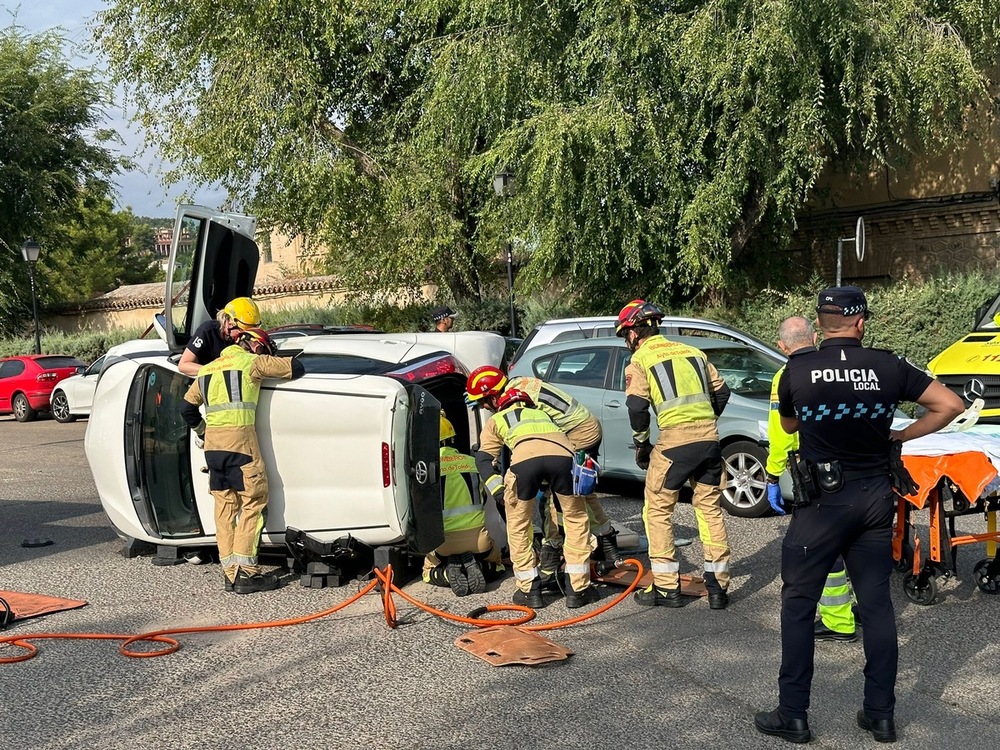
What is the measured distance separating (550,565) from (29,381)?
20.3 meters

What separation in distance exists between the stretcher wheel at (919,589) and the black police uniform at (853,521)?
2142 mm

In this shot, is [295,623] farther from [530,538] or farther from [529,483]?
[529,483]

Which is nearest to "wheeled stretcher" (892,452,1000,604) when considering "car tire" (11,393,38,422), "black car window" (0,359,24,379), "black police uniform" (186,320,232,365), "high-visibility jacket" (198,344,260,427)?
"high-visibility jacket" (198,344,260,427)

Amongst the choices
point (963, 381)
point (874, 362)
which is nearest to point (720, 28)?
point (963, 381)

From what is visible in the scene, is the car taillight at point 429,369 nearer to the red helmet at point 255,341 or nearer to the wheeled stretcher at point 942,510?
the red helmet at point 255,341

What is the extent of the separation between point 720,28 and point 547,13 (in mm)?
2780

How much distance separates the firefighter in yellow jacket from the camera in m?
7.08

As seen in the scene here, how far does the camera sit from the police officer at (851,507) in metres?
4.47

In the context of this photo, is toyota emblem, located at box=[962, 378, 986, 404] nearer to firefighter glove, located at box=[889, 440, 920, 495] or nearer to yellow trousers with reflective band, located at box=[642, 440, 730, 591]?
yellow trousers with reflective band, located at box=[642, 440, 730, 591]

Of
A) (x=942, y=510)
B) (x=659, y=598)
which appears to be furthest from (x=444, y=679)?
(x=942, y=510)

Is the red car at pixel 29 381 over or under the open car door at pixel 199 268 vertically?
under

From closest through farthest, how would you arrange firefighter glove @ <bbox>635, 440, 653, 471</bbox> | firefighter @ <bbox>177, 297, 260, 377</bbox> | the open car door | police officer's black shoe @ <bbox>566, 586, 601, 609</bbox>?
1. police officer's black shoe @ <bbox>566, 586, 601, 609</bbox>
2. firefighter glove @ <bbox>635, 440, 653, 471</bbox>
3. firefighter @ <bbox>177, 297, 260, 377</bbox>
4. the open car door

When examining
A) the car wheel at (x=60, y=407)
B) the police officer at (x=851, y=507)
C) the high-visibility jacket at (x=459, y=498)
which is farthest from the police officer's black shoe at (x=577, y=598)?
the car wheel at (x=60, y=407)

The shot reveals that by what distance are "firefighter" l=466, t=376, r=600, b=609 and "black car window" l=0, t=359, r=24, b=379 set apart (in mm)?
20796
